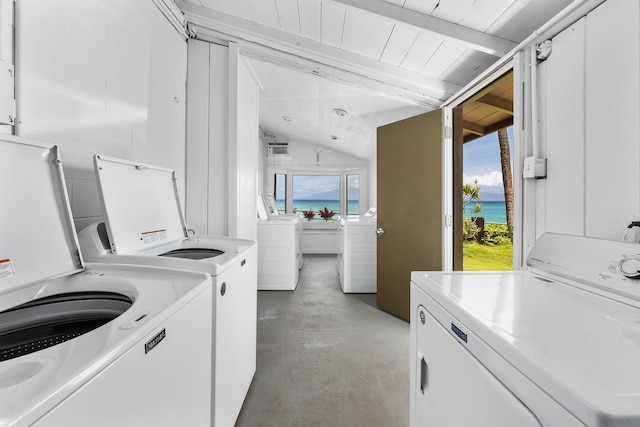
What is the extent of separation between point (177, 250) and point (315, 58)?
191 cm

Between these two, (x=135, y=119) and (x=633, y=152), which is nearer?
(x=633, y=152)

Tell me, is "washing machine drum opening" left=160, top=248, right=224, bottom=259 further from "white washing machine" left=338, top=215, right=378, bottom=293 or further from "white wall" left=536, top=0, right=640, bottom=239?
"white washing machine" left=338, top=215, right=378, bottom=293

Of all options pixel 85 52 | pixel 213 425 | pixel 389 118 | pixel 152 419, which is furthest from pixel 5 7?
pixel 389 118

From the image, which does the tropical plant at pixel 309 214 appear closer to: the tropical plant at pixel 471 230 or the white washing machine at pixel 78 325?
the tropical plant at pixel 471 230

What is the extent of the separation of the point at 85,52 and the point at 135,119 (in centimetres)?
39

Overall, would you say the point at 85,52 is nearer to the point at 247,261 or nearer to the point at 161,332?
the point at 247,261

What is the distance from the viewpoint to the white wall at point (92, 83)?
99 centimetres

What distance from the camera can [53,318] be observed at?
790 mm

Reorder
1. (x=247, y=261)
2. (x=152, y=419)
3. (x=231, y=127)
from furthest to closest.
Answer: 1. (x=231, y=127)
2. (x=247, y=261)
3. (x=152, y=419)

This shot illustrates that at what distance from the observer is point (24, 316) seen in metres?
0.74

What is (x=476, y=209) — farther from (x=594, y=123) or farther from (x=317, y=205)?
(x=594, y=123)

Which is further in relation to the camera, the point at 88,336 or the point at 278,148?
the point at 278,148

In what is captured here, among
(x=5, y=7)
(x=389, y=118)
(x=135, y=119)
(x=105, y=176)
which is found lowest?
(x=105, y=176)

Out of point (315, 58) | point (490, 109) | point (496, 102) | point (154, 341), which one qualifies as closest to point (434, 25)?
point (315, 58)
